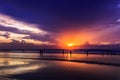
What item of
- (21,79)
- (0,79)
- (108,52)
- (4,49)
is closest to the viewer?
(0,79)

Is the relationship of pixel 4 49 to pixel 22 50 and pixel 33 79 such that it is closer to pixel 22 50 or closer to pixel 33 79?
pixel 22 50

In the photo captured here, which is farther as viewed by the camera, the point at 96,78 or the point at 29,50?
the point at 29,50

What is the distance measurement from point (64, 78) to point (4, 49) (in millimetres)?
125530

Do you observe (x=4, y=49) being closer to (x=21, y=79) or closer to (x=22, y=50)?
(x=22, y=50)

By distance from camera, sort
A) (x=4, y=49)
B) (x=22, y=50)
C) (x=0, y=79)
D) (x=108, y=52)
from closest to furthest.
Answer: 1. (x=0, y=79)
2. (x=108, y=52)
3. (x=22, y=50)
4. (x=4, y=49)

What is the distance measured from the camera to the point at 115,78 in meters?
21.1

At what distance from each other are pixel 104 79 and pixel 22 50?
10388cm

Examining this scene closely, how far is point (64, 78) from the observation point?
834 inches

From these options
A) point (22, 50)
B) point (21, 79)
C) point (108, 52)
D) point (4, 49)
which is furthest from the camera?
point (4, 49)

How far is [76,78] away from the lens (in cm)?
2122

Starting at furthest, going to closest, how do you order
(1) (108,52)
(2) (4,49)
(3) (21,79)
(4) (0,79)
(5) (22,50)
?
(2) (4,49)
(5) (22,50)
(1) (108,52)
(3) (21,79)
(4) (0,79)

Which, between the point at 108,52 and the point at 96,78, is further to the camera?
the point at 108,52

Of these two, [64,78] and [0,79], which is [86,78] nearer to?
[64,78]

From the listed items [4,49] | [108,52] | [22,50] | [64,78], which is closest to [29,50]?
[22,50]
